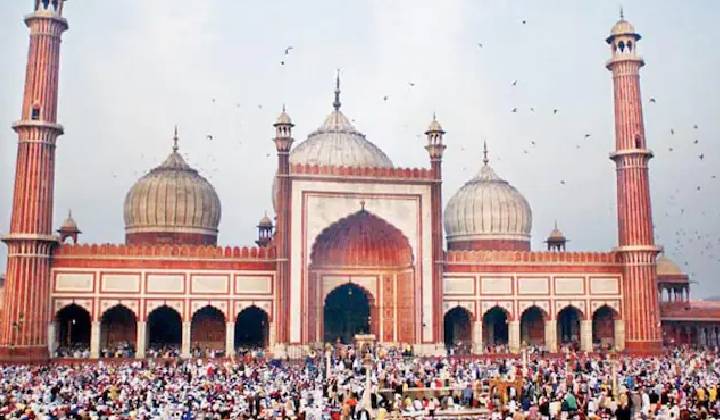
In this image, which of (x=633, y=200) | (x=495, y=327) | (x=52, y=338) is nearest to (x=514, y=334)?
(x=495, y=327)

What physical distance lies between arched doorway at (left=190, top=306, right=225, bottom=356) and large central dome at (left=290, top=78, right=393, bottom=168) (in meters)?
7.17

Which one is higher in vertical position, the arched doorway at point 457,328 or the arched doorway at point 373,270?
the arched doorway at point 373,270

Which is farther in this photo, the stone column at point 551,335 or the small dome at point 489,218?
the small dome at point 489,218

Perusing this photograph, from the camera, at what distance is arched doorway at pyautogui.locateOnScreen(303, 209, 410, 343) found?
28.9m

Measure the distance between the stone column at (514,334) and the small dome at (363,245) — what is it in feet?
14.5

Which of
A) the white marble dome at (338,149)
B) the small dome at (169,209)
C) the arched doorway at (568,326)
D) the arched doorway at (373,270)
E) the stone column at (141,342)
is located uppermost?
the white marble dome at (338,149)

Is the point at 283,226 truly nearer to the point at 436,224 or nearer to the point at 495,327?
the point at 436,224

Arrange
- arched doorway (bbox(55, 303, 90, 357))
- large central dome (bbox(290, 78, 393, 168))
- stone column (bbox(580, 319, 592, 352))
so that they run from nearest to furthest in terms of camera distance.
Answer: arched doorway (bbox(55, 303, 90, 357)), stone column (bbox(580, 319, 592, 352)), large central dome (bbox(290, 78, 393, 168))

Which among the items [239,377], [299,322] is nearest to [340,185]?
[299,322]

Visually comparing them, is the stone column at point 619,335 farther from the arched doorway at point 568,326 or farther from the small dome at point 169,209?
the small dome at point 169,209

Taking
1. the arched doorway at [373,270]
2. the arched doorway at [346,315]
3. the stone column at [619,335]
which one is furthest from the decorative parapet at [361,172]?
the stone column at [619,335]

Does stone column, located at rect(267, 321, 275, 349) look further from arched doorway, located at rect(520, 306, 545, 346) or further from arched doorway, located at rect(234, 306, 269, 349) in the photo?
arched doorway, located at rect(520, 306, 545, 346)

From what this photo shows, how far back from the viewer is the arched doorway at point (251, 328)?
29953 millimetres

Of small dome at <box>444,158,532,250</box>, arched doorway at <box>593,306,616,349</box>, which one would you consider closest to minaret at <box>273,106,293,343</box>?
small dome at <box>444,158,532,250</box>
